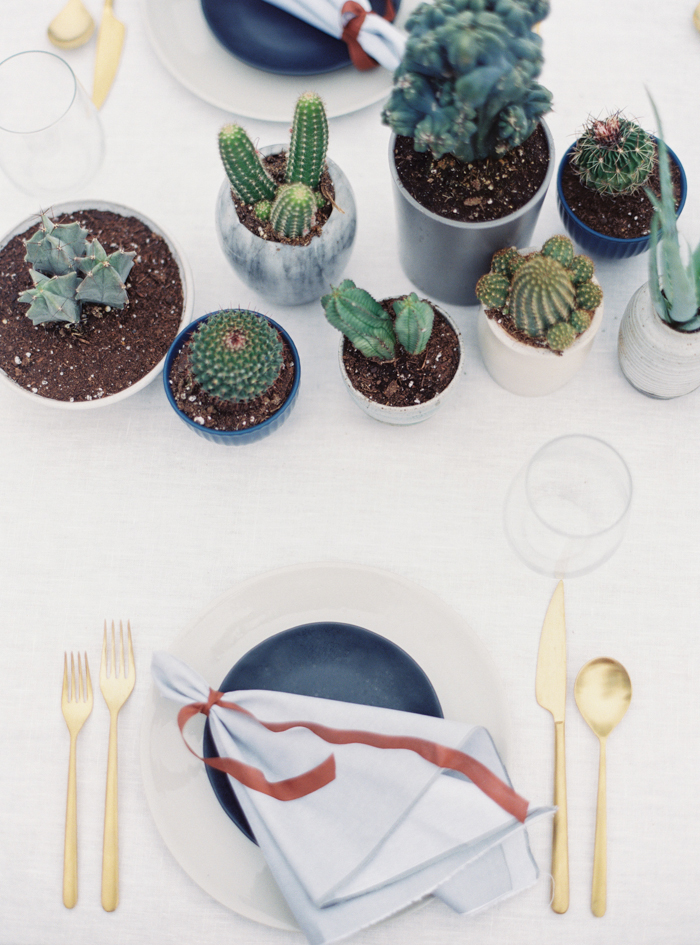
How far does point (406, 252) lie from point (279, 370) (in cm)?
23

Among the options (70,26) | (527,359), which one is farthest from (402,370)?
(70,26)

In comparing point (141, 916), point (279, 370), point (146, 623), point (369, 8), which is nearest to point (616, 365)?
point (279, 370)

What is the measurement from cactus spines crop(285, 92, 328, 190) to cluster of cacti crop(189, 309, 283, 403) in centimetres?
16

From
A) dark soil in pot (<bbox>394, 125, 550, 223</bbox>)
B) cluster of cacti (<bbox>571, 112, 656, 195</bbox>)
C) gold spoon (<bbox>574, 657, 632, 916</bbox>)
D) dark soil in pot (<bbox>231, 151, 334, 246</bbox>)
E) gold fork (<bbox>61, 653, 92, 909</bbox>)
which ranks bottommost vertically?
gold fork (<bbox>61, 653, 92, 909</bbox>)

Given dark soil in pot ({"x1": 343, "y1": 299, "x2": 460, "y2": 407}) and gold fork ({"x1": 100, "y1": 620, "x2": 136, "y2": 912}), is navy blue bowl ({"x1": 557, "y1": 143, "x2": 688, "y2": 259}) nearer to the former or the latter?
dark soil in pot ({"x1": 343, "y1": 299, "x2": 460, "y2": 407})

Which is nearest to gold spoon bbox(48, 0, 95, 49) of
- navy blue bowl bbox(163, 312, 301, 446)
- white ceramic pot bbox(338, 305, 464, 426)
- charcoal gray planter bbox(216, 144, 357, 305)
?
charcoal gray planter bbox(216, 144, 357, 305)

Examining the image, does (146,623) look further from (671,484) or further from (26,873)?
(671,484)

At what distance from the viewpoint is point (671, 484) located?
0.89 m

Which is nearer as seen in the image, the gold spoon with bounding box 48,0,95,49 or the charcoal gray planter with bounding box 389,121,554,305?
the charcoal gray planter with bounding box 389,121,554,305

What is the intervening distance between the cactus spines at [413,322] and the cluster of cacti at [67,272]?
33 centimetres

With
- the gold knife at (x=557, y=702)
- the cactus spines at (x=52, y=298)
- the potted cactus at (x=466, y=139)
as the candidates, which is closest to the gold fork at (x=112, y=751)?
the cactus spines at (x=52, y=298)

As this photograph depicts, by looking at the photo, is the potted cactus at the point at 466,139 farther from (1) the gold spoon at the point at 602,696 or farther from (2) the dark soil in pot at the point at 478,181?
(1) the gold spoon at the point at 602,696

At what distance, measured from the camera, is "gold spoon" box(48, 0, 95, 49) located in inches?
40.1

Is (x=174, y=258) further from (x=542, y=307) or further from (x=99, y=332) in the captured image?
(x=542, y=307)
